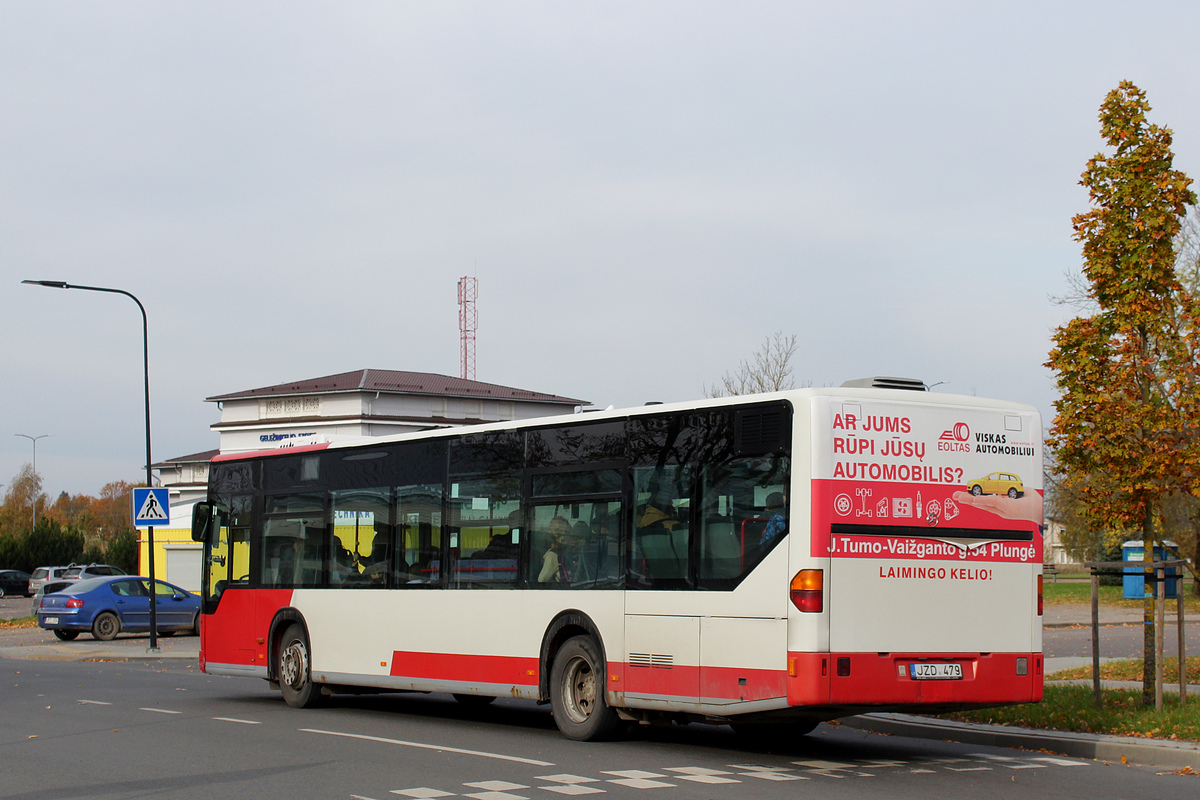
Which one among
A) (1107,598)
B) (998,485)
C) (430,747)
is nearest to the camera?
(998,485)

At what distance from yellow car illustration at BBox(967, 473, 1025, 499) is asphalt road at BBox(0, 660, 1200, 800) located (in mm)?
2270

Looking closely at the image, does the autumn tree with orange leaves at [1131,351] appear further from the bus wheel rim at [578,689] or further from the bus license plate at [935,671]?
the bus wheel rim at [578,689]

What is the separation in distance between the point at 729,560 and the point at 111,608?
85.9 ft

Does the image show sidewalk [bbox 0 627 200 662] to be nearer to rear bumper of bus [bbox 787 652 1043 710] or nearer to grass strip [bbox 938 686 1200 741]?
grass strip [bbox 938 686 1200 741]

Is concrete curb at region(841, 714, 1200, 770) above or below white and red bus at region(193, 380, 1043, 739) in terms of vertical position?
below

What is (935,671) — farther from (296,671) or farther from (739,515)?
(296,671)

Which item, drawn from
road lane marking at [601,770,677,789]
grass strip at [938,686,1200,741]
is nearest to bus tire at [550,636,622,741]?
road lane marking at [601,770,677,789]

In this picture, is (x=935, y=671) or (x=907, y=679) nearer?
(x=907, y=679)

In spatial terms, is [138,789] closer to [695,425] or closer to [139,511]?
[695,425]

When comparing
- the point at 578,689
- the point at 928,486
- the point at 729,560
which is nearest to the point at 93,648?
the point at 578,689

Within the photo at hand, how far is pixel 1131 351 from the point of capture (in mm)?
13633

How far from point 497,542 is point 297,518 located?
398cm

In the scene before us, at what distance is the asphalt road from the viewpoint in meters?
9.58

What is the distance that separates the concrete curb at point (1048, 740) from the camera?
11141mm
